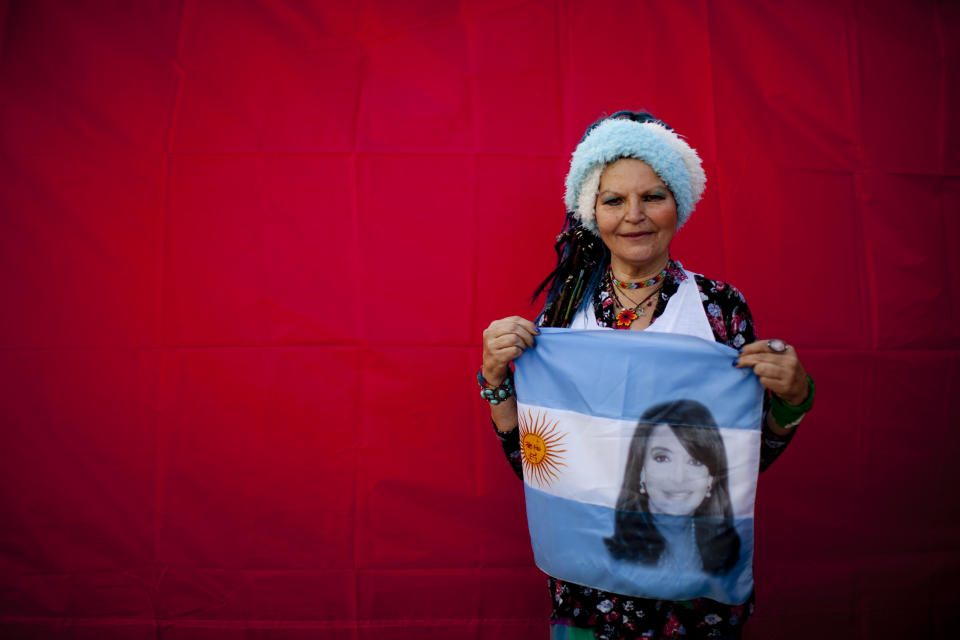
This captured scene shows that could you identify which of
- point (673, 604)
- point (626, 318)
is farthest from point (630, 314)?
point (673, 604)

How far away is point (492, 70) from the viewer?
6.31ft

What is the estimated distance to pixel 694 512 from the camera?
1.14m

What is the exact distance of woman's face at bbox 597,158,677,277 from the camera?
1.22 metres

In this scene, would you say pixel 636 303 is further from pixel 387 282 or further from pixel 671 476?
pixel 387 282

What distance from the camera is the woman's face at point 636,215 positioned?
122cm

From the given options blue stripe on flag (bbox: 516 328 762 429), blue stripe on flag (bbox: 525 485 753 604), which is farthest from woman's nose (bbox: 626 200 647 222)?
blue stripe on flag (bbox: 525 485 753 604)

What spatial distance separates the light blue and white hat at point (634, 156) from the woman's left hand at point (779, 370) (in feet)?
1.14

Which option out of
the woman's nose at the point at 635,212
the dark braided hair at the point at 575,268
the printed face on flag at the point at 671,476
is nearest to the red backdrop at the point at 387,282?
the dark braided hair at the point at 575,268

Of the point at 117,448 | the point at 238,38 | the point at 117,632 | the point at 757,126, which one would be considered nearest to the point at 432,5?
the point at 238,38

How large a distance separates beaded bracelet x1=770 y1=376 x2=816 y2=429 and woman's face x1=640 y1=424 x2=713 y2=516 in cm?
18

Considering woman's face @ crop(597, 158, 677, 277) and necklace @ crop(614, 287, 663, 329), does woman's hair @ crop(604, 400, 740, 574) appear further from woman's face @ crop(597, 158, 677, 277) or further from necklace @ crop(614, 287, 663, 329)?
woman's face @ crop(597, 158, 677, 277)

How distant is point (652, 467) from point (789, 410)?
0.28 metres

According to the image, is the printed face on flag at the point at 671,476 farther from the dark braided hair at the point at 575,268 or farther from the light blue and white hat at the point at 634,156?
the light blue and white hat at the point at 634,156

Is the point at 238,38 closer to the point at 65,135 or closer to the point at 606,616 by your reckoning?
the point at 65,135
